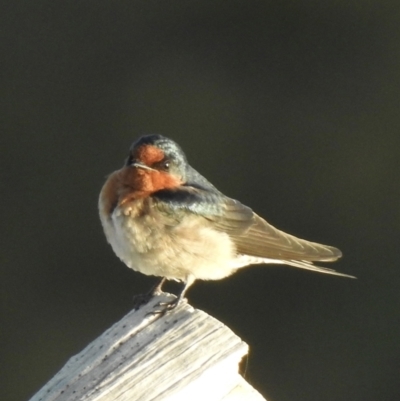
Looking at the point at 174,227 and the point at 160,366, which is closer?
the point at 160,366

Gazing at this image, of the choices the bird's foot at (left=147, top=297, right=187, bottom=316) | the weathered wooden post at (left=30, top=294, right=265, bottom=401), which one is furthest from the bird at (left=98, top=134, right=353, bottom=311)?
the weathered wooden post at (left=30, top=294, right=265, bottom=401)

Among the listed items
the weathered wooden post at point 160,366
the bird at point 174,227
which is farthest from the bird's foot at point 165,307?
the bird at point 174,227

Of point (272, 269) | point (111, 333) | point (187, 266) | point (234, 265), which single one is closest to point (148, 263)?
point (187, 266)

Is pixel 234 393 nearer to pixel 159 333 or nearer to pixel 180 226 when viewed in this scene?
pixel 159 333

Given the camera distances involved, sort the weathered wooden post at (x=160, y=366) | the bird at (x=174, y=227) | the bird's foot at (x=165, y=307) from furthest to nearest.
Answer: the bird at (x=174, y=227)
the bird's foot at (x=165, y=307)
the weathered wooden post at (x=160, y=366)

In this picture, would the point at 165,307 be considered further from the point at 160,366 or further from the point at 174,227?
the point at 174,227

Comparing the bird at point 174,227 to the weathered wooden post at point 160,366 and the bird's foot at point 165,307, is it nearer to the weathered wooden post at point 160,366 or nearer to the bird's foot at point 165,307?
the bird's foot at point 165,307

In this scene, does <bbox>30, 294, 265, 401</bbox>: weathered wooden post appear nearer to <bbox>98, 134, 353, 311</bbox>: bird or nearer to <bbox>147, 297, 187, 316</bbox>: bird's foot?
<bbox>147, 297, 187, 316</bbox>: bird's foot

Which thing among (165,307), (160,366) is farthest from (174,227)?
(160,366)

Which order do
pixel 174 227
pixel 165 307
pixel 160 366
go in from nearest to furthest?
pixel 160 366 < pixel 165 307 < pixel 174 227
